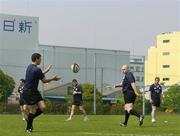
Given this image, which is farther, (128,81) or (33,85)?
(128,81)

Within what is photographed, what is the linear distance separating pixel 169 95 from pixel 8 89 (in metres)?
21.0

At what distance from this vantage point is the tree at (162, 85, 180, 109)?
68.2m

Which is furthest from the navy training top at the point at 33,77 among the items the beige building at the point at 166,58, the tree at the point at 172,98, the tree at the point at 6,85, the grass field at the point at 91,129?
the beige building at the point at 166,58

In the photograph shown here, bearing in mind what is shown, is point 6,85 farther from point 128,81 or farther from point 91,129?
point 91,129

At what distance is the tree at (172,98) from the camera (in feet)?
224

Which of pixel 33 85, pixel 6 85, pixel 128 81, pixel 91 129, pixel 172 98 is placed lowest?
pixel 172 98

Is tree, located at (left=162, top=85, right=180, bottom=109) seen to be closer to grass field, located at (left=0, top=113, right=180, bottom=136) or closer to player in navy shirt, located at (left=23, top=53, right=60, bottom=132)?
grass field, located at (left=0, top=113, right=180, bottom=136)

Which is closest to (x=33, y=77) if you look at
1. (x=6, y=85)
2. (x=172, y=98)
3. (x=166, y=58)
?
(x=6, y=85)

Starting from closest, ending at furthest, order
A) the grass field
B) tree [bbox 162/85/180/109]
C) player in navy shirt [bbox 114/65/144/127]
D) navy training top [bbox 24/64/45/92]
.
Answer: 1. the grass field
2. navy training top [bbox 24/64/45/92]
3. player in navy shirt [bbox 114/65/144/127]
4. tree [bbox 162/85/180/109]

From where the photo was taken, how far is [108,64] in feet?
297

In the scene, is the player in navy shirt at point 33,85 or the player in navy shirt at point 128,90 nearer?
the player in navy shirt at point 33,85

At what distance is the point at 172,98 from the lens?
70.6 m

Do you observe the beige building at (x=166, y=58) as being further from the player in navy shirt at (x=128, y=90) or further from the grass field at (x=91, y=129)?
the player in navy shirt at (x=128, y=90)

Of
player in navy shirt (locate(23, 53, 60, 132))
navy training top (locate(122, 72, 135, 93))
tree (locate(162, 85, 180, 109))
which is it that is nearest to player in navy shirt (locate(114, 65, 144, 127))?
navy training top (locate(122, 72, 135, 93))
